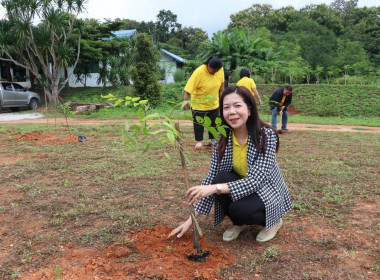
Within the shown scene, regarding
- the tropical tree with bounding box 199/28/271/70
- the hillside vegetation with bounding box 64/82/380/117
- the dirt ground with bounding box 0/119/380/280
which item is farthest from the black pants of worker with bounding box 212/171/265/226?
the tropical tree with bounding box 199/28/271/70

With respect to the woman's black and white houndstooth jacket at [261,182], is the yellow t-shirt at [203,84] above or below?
above

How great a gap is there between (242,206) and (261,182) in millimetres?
206

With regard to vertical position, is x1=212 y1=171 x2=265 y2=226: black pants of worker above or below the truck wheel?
below

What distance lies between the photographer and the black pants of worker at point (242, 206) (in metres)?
2.25

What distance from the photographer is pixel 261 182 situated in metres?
2.22

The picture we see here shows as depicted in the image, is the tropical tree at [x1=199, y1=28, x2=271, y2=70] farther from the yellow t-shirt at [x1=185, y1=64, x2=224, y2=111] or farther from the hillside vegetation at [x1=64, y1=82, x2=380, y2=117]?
the yellow t-shirt at [x1=185, y1=64, x2=224, y2=111]

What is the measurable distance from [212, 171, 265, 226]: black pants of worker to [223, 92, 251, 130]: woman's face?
374mm

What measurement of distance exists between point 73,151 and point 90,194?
8.16 feet

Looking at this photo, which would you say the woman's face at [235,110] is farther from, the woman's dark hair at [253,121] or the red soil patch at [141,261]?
the red soil patch at [141,261]

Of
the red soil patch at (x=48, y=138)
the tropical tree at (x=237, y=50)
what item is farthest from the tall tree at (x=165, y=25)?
the red soil patch at (x=48, y=138)

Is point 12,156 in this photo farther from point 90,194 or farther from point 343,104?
point 343,104

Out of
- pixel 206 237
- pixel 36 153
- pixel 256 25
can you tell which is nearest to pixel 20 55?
pixel 36 153

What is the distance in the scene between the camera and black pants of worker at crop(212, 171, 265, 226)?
225cm

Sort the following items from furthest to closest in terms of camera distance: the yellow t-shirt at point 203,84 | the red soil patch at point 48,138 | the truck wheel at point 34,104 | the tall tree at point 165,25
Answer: the tall tree at point 165,25
the truck wheel at point 34,104
the red soil patch at point 48,138
the yellow t-shirt at point 203,84
